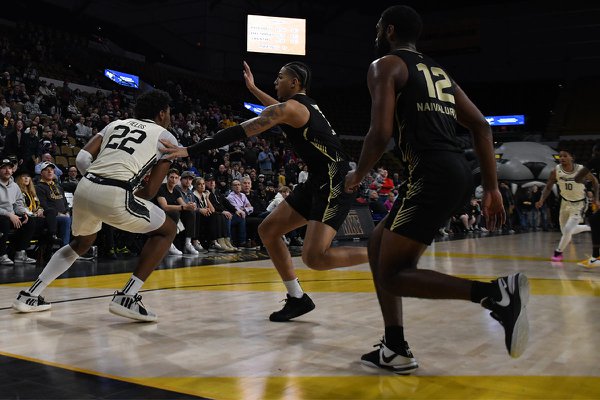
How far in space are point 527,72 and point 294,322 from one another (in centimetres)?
2649

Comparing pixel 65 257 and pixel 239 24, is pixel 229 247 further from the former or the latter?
pixel 239 24

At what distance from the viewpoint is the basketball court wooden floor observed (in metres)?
2.47

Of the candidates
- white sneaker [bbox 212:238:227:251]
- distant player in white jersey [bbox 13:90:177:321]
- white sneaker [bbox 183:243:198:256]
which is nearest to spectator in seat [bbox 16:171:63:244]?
white sneaker [bbox 183:243:198:256]

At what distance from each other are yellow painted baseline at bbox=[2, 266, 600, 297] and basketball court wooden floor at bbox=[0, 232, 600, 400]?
58mm

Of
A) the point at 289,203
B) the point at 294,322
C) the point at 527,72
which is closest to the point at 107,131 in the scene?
the point at 289,203

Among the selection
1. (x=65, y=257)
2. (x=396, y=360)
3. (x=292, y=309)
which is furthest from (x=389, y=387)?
(x=65, y=257)

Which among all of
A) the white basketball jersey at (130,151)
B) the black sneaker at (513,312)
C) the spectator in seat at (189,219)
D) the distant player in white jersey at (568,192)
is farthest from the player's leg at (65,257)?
the distant player in white jersey at (568,192)

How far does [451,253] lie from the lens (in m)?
9.79

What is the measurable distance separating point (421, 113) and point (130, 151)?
6.66 feet

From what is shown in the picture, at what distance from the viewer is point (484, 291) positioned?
2469mm

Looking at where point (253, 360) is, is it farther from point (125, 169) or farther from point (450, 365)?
point (125, 169)

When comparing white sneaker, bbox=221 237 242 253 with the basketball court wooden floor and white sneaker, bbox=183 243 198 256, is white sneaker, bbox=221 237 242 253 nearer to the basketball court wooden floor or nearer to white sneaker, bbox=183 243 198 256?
white sneaker, bbox=183 243 198 256

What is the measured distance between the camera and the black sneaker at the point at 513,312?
2.41m

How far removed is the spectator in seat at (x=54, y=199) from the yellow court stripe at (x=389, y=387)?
6325 mm
